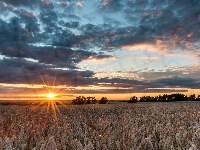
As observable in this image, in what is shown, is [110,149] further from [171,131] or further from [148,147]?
[171,131]

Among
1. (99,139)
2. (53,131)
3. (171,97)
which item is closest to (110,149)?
(99,139)

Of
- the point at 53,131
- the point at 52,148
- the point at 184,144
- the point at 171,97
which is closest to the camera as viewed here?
the point at 52,148

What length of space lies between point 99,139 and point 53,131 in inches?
106

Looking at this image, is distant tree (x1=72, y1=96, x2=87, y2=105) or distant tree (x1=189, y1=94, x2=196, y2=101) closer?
distant tree (x1=72, y1=96, x2=87, y2=105)

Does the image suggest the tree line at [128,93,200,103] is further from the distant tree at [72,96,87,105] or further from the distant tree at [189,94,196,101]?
the distant tree at [72,96,87,105]

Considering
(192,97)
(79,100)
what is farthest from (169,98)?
(79,100)

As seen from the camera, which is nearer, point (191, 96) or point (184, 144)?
point (184, 144)

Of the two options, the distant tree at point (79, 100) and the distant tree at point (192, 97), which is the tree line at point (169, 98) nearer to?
the distant tree at point (192, 97)

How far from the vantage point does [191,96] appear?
6494 cm

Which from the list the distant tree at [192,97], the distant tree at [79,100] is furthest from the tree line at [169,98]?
the distant tree at [79,100]

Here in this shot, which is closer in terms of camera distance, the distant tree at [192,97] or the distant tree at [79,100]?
the distant tree at [79,100]

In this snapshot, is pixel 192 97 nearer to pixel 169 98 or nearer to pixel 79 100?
pixel 169 98

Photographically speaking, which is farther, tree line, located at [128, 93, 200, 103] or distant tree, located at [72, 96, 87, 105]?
tree line, located at [128, 93, 200, 103]

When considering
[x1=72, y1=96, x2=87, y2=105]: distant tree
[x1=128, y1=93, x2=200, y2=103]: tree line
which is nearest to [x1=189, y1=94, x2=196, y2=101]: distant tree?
[x1=128, y1=93, x2=200, y2=103]: tree line
